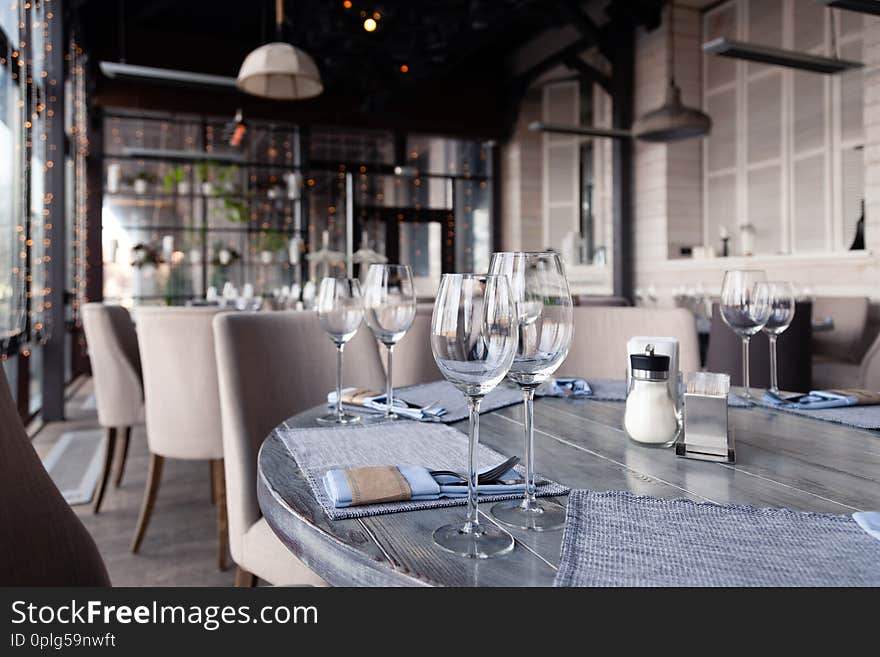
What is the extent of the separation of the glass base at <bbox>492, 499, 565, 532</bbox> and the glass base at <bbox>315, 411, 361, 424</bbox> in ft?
1.50

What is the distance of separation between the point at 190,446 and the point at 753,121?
608 cm

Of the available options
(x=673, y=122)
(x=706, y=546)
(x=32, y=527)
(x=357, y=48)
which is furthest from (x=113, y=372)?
(x=357, y=48)

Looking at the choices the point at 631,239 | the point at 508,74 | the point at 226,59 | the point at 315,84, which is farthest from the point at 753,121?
the point at 226,59

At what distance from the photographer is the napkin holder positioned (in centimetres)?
88

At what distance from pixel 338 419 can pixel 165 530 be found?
6.34 feet

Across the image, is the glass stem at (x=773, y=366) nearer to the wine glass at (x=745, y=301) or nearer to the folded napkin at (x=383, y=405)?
the wine glass at (x=745, y=301)

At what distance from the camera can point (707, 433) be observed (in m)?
0.89

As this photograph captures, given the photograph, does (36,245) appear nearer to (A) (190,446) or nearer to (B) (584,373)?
(A) (190,446)

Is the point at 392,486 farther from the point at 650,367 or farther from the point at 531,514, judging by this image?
the point at 650,367

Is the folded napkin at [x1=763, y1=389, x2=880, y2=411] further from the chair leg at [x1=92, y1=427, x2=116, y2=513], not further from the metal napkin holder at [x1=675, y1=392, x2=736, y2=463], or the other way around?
the chair leg at [x1=92, y1=427, x2=116, y2=513]

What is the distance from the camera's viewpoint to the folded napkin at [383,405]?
1160mm
